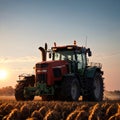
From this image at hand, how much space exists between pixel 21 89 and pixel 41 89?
1.68 metres

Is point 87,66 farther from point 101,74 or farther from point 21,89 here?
point 21,89

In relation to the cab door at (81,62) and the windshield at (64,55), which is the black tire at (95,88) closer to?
the cab door at (81,62)

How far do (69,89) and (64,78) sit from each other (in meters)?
1.07

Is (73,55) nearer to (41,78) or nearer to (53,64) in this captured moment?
(53,64)

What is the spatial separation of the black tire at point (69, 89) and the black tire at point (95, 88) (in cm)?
173

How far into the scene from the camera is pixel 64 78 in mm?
21766

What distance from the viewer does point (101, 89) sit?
24922mm

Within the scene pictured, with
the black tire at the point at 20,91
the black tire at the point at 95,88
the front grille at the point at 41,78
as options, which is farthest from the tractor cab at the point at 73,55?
the black tire at the point at 20,91

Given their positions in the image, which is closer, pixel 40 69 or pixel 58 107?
pixel 58 107

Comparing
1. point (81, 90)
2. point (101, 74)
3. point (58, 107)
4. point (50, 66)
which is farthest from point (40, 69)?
point (58, 107)

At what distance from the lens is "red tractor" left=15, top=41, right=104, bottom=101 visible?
2166 cm

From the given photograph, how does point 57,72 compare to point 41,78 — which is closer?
point 57,72

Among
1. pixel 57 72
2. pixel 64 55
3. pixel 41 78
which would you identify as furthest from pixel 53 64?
pixel 64 55

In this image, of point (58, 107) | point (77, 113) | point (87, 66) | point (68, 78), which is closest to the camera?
point (77, 113)
